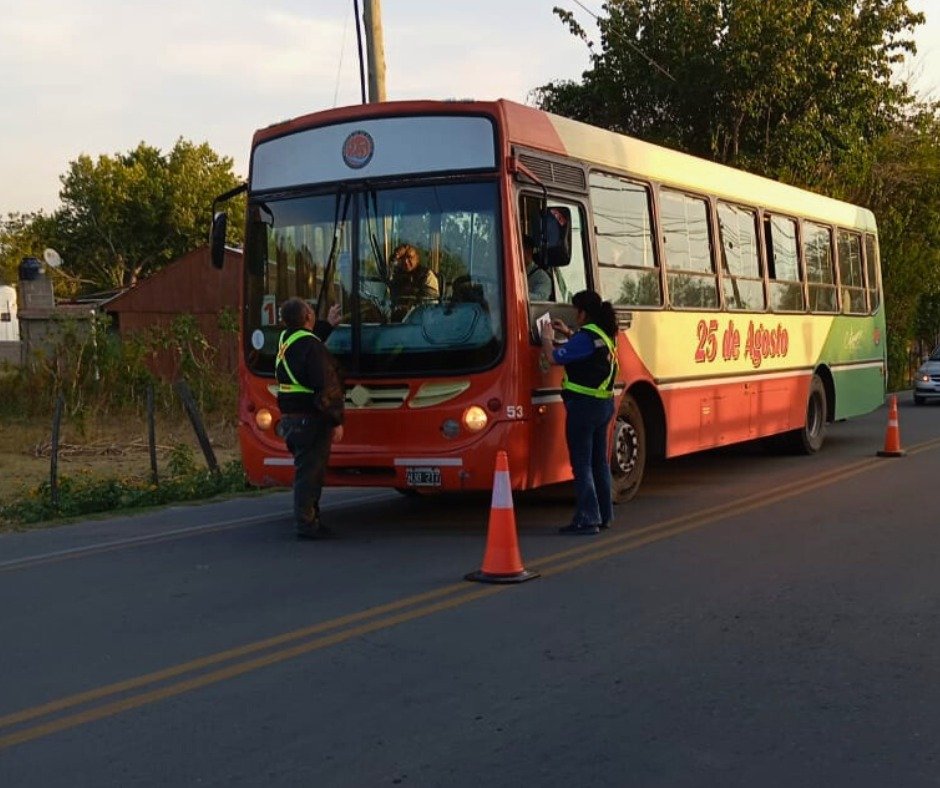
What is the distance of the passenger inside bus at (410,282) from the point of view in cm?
920

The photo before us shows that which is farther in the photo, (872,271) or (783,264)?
(872,271)

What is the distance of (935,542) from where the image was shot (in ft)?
29.4

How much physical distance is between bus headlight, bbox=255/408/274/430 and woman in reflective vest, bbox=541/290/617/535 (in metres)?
2.26

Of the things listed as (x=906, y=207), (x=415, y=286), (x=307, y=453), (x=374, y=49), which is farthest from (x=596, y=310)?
(x=906, y=207)

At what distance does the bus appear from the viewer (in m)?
9.09

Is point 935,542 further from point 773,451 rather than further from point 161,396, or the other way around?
point 161,396

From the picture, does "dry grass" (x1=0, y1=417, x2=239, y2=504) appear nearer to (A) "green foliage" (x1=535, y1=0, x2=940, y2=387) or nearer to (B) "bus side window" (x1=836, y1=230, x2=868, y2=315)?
(B) "bus side window" (x1=836, y1=230, x2=868, y2=315)

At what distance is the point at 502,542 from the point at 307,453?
2098 mm

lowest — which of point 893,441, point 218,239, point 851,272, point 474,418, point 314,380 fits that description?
point 893,441

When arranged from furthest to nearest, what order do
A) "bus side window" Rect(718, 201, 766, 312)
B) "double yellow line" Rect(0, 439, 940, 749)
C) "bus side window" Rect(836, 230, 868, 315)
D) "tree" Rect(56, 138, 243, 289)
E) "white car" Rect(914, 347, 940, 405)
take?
"tree" Rect(56, 138, 243, 289), "white car" Rect(914, 347, 940, 405), "bus side window" Rect(836, 230, 868, 315), "bus side window" Rect(718, 201, 766, 312), "double yellow line" Rect(0, 439, 940, 749)

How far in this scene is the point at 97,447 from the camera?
18.3m

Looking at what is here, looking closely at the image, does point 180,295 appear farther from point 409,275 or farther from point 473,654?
point 473,654

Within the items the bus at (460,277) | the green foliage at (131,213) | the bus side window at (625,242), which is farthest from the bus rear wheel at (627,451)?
the green foliage at (131,213)

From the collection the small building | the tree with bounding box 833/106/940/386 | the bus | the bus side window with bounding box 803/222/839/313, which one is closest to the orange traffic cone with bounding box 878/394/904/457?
the bus side window with bounding box 803/222/839/313
